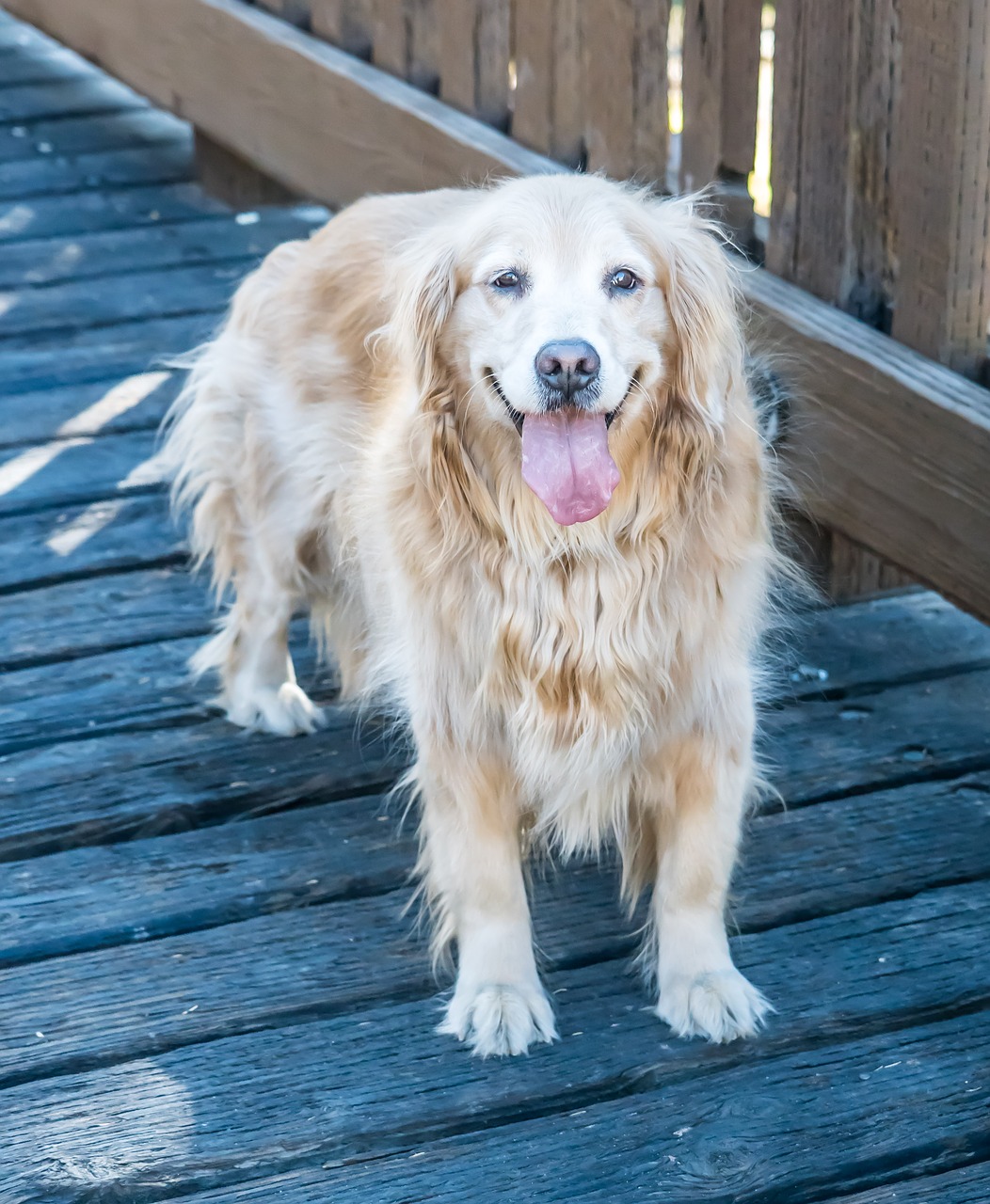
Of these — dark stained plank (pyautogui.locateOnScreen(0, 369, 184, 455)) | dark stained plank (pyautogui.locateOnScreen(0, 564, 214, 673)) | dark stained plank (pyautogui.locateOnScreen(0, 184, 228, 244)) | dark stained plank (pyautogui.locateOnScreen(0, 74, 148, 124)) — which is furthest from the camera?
dark stained plank (pyautogui.locateOnScreen(0, 74, 148, 124))

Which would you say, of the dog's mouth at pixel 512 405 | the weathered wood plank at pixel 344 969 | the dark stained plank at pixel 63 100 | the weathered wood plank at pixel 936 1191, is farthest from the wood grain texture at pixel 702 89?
the dark stained plank at pixel 63 100

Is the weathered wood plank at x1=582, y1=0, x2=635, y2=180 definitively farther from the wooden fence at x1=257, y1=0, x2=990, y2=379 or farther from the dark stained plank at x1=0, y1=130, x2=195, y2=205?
the dark stained plank at x1=0, y1=130, x2=195, y2=205

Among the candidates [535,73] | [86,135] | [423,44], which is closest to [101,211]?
[86,135]

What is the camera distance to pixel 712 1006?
2377 mm

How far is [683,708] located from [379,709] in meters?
0.90

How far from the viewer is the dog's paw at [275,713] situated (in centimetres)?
318

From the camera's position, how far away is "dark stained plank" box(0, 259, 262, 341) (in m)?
4.84

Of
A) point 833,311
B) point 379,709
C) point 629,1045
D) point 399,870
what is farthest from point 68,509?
point 629,1045

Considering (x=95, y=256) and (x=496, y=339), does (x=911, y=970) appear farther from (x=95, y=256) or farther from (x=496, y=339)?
(x=95, y=256)

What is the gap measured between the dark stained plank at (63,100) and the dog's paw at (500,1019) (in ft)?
16.2

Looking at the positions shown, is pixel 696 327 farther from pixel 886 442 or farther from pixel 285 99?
pixel 285 99

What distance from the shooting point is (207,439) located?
131 inches

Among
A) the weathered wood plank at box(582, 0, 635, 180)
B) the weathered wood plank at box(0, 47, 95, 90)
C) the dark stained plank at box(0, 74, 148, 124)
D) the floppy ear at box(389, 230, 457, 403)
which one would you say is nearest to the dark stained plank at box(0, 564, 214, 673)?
the floppy ear at box(389, 230, 457, 403)

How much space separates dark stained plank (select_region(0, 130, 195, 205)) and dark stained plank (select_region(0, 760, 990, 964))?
3.60m
